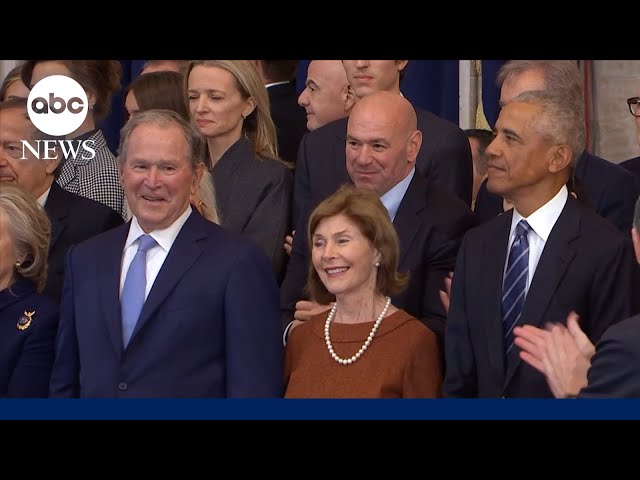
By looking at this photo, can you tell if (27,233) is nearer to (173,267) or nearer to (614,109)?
(173,267)

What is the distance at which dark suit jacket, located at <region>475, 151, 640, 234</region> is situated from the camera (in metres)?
6.55

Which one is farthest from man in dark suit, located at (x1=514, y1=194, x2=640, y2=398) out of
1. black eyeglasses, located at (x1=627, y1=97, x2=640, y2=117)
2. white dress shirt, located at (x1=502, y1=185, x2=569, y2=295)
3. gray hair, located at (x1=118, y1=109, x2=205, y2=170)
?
gray hair, located at (x1=118, y1=109, x2=205, y2=170)

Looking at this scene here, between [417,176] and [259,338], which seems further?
[417,176]

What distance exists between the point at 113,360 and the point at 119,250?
40cm

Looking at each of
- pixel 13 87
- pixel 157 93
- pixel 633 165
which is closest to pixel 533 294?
pixel 633 165

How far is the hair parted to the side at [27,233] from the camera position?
625 cm

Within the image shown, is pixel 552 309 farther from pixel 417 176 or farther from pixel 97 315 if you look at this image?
pixel 97 315

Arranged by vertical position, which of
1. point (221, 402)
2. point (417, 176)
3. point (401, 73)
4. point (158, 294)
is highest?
point (401, 73)

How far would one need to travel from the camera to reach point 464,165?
6648 mm

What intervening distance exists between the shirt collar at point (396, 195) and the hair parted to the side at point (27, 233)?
125 cm

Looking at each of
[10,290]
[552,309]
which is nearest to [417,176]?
[552,309]

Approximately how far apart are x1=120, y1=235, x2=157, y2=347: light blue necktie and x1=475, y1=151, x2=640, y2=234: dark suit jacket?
131 centimetres

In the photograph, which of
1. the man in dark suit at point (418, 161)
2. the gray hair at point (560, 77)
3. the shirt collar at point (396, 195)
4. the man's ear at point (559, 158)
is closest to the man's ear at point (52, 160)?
the man in dark suit at point (418, 161)

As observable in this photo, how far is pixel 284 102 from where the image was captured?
23.0ft
